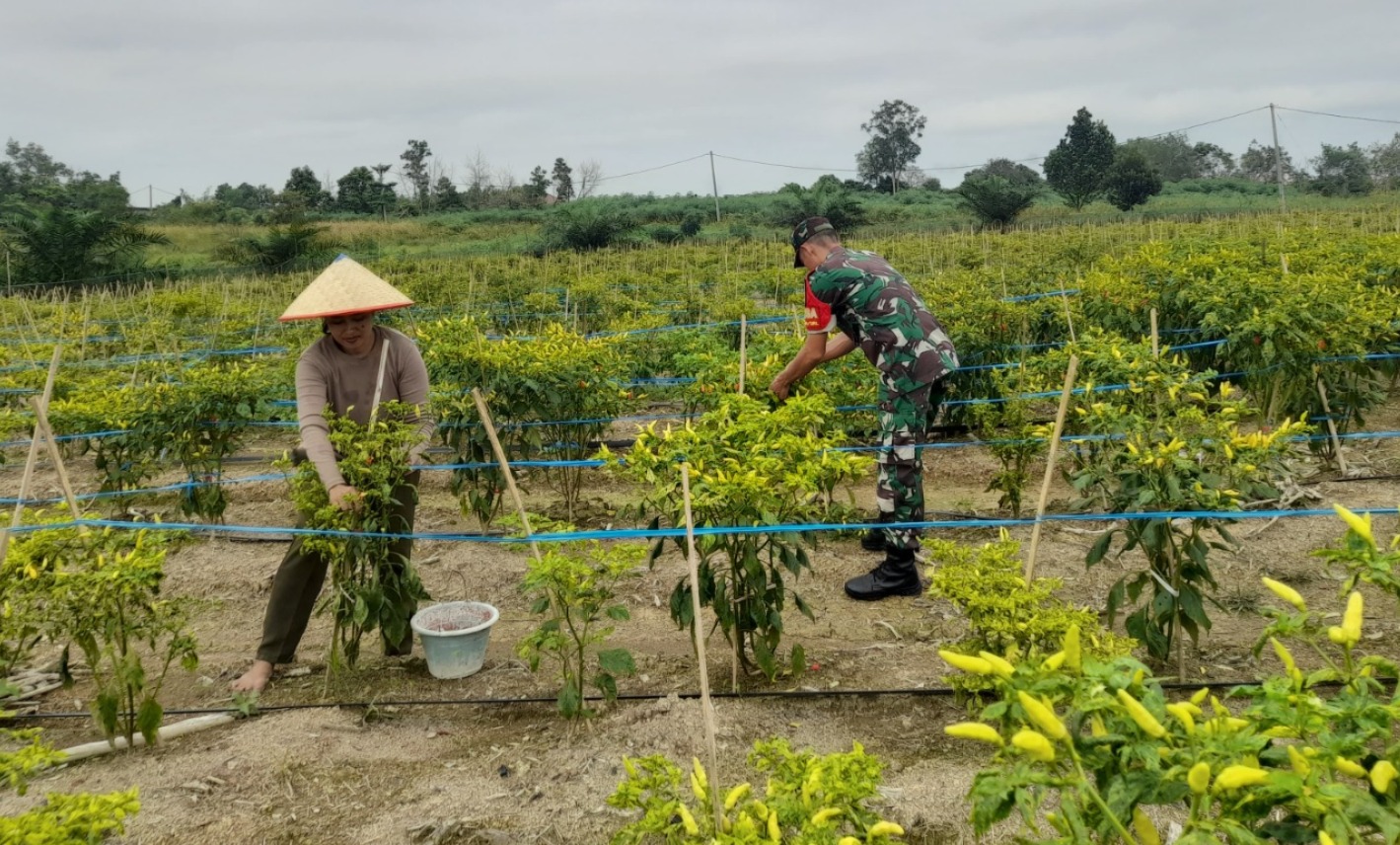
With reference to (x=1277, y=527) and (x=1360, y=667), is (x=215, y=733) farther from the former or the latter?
(x=1277, y=527)

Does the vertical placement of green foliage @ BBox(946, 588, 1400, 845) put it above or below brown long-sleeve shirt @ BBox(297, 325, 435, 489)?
below

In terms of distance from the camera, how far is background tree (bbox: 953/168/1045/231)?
3028 centimetres

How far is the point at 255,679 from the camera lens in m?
3.92

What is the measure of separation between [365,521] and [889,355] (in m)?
2.55

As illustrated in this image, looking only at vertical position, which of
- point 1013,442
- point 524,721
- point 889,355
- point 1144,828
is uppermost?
point 889,355

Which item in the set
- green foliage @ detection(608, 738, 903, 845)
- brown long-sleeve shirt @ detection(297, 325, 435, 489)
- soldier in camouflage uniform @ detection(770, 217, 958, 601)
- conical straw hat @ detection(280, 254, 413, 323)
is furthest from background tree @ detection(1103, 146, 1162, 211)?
green foliage @ detection(608, 738, 903, 845)

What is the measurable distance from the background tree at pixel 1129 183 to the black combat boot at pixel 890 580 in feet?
110

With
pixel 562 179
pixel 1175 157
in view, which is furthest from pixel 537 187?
pixel 1175 157

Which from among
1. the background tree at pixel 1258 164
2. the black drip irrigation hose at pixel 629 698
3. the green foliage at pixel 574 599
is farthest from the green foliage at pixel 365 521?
the background tree at pixel 1258 164

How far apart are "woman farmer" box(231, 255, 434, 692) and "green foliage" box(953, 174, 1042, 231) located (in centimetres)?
2851

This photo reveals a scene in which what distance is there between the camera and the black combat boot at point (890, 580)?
476 centimetres

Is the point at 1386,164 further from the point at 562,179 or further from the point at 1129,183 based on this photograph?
the point at 562,179

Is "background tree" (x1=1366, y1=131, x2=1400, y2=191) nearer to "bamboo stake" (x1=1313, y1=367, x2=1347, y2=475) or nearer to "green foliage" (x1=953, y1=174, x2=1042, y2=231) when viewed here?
"green foliage" (x1=953, y1=174, x2=1042, y2=231)

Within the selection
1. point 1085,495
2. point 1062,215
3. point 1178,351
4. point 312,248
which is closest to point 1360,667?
point 1085,495
